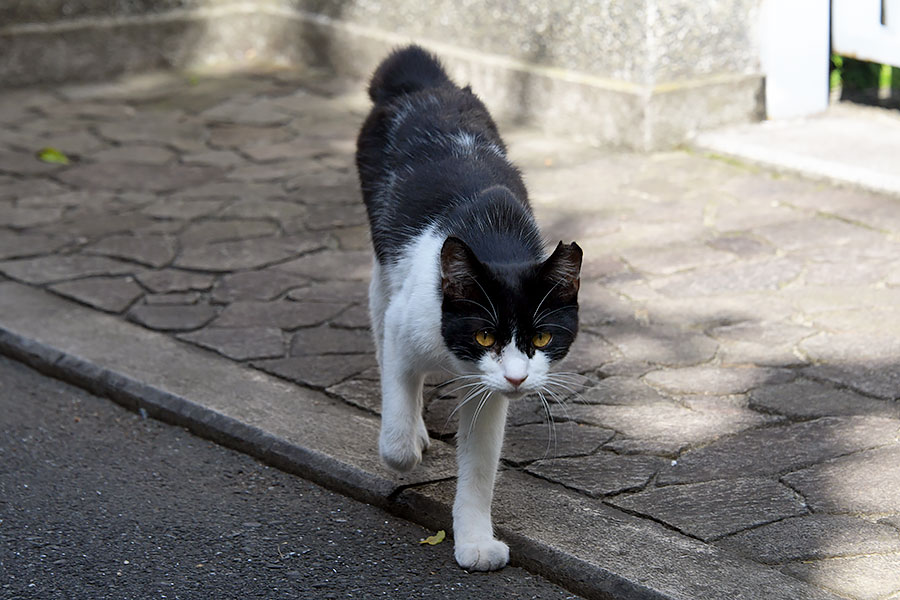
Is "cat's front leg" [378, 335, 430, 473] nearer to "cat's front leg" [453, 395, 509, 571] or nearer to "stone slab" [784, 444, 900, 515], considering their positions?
"cat's front leg" [453, 395, 509, 571]

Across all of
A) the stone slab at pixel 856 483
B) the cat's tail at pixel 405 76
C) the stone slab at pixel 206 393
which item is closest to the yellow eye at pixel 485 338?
the stone slab at pixel 206 393

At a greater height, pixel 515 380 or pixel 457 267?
pixel 457 267

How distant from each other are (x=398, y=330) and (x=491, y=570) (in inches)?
27.8

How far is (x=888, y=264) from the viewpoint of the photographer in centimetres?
→ 473

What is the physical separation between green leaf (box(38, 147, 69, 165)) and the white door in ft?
14.9

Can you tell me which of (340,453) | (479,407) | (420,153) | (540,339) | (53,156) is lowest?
(340,453)

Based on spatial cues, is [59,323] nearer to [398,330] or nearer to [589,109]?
[398,330]

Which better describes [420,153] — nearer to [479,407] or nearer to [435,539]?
[479,407]

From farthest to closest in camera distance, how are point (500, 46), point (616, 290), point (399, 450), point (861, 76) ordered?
point (861, 76) < point (500, 46) < point (616, 290) < point (399, 450)

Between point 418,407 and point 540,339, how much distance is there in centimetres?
66

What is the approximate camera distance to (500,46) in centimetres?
681

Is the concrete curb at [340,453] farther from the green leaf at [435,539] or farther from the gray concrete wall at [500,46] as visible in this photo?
the gray concrete wall at [500,46]

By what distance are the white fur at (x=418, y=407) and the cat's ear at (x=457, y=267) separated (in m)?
0.16

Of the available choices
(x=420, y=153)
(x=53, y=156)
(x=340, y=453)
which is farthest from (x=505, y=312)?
(x=53, y=156)
